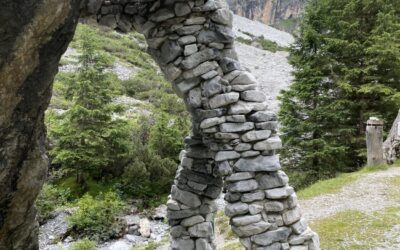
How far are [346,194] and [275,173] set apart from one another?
8.80 m

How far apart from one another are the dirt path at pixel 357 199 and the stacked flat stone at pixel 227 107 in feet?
22.0

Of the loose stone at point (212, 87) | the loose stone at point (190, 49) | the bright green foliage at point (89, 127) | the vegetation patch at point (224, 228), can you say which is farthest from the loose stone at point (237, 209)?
the bright green foliage at point (89, 127)

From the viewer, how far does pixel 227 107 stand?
23.0 feet

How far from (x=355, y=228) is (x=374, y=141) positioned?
513cm

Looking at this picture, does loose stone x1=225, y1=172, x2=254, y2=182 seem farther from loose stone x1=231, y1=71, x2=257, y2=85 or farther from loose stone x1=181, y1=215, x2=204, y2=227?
loose stone x1=181, y1=215, x2=204, y2=227

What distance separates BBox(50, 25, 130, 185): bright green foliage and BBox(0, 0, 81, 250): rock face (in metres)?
14.7

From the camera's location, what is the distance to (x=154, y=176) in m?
21.6

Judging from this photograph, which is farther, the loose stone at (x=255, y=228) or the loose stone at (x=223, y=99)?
the loose stone at (x=223, y=99)

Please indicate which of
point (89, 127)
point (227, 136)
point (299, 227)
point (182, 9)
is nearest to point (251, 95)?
point (227, 136)

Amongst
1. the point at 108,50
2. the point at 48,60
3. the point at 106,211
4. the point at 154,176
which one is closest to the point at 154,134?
the point at 154,176

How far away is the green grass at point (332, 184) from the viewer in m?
15.3

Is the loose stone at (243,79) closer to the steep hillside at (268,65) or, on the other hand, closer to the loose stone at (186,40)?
the loose stone at (186,40)

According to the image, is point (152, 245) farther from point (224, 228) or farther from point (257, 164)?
point (257, 164)

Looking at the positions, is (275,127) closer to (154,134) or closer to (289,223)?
(289,223)
